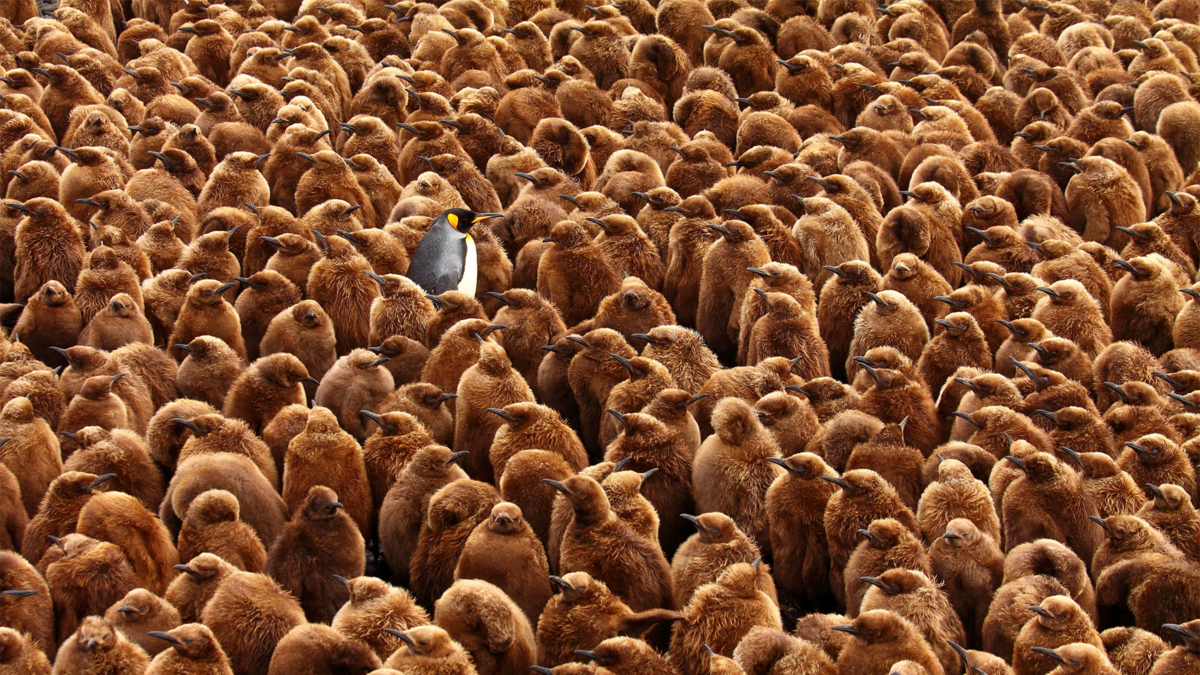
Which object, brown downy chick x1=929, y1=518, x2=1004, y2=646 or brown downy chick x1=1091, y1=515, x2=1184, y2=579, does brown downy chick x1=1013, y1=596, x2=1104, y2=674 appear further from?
brown downy chick x1=1091, y1=515, x2=1184, y2=579

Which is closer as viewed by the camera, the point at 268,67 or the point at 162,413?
the point at 162,413

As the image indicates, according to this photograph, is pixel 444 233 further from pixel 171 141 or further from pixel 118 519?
pixel 118 519

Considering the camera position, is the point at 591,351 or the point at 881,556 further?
the point at 591,351

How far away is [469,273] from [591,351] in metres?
1.40

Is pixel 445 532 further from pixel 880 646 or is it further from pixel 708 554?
pixel 880 646

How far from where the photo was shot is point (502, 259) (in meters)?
7.92

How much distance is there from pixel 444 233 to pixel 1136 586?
4469mm

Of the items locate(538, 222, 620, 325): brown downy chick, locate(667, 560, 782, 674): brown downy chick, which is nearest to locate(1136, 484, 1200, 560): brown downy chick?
locate(667, 560, 782, 674): brown downy chick

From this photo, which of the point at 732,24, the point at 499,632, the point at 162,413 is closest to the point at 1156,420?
the point at 499,632

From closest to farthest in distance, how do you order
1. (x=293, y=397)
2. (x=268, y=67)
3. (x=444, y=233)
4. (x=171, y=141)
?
(x=293, y=397), (x=444, y=233), (x=171, y=141), (x=268, y=67)

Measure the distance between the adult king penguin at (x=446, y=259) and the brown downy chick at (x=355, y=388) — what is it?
1073 millimetres

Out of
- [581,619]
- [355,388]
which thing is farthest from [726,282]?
[581,619]

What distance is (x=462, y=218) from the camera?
785cm

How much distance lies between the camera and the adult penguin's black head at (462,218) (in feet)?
25.5
